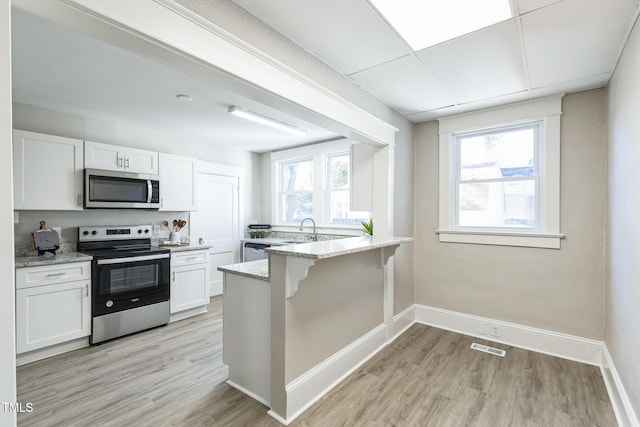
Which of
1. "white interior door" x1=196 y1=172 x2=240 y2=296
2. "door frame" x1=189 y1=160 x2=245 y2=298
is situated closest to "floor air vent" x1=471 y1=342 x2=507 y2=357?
"door frame" x1=189 y1=160 x2=245 y2=298

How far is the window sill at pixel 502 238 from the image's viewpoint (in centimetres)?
286

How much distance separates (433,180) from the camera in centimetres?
354

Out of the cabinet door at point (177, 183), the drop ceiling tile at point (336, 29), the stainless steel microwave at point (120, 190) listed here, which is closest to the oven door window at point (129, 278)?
the stainless steel microwave at point (120, 190)

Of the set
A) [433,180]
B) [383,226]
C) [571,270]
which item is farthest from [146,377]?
[571,270]

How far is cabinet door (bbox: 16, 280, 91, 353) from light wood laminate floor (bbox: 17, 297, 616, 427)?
0.20m

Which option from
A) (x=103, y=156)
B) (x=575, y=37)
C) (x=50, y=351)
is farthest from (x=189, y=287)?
(x=575, y=37)

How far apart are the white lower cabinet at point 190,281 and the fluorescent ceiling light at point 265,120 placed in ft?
6.06

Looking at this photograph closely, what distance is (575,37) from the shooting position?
6.24 ft

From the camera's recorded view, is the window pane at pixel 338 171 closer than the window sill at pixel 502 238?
No

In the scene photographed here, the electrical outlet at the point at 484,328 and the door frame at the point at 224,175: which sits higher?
the door frame at the point at 224,175

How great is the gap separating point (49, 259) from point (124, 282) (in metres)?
0.67

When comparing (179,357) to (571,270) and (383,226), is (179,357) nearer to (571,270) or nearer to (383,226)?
(383,226)

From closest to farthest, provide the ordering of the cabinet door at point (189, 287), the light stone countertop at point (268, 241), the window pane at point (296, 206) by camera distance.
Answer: the cabinet door at point (189, 287)
the light stone countertop at point (268, 241)
the window pane at point (296, 206)

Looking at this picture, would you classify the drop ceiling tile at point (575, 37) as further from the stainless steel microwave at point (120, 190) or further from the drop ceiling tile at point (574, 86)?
the stainless steel microwave at point (120, 190)
